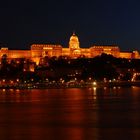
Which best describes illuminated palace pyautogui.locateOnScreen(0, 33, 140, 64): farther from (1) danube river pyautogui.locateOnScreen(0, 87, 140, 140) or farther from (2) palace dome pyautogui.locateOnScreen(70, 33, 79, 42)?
(1) danube river pyautogui.locateOnScreen(0, 87, 140, 140)

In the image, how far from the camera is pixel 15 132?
28375 millimetres

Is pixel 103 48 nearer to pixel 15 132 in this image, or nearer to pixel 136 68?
pixel 136 68

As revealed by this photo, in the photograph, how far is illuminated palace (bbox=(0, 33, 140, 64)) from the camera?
142m

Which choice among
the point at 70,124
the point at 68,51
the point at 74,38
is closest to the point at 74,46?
the point at 68,51

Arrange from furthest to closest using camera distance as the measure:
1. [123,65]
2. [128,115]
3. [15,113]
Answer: [123,65] → [15,113] → [128,115]

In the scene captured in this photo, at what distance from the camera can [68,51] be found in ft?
502

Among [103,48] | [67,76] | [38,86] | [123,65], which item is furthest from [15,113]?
[103,48]

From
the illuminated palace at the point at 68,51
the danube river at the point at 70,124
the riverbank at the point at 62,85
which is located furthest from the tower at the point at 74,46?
the danube river at the point at 70,124

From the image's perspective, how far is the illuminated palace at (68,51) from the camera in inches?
5610

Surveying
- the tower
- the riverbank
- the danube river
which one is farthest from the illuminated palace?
the danube river

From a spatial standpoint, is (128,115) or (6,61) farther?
(6,61)

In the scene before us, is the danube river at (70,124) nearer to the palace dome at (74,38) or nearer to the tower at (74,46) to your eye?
the tower at (74,46)

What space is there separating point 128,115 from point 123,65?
325 ft

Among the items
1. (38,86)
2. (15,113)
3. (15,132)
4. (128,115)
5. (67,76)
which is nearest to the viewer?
(15,132)
